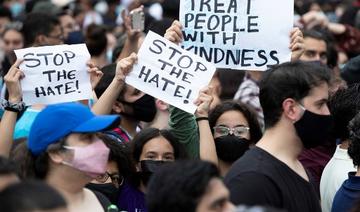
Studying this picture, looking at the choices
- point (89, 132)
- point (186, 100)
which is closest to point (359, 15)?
point (186, 100)

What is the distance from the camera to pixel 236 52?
26.1ft

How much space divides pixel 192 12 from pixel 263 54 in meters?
0.58

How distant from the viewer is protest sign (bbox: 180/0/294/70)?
7906 millimetres

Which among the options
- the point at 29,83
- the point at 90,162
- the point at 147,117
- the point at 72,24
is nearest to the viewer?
the point at 90,162

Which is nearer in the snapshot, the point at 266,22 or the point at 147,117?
the point at 266,22

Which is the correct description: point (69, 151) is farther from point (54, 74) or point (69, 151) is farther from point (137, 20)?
point (137, 20)

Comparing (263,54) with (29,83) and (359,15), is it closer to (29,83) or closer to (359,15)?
(29,83)

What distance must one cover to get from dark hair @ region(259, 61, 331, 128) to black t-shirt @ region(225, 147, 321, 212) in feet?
0.82

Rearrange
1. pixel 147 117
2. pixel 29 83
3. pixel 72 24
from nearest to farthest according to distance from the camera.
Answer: pixel 29 83
pixel 147 117
pixel 72 24

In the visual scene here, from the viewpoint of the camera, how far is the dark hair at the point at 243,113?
7.97 m

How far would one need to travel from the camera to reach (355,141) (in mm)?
6793

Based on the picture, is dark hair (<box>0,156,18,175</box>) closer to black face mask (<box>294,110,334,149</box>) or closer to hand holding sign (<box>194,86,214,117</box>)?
black face mask (<box>294,110,334,149</box>)

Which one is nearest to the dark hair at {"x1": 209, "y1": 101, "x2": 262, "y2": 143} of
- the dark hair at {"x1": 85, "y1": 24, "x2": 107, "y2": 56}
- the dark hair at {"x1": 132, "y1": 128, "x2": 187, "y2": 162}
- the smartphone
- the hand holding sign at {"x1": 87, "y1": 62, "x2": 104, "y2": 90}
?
the dark hair at {"x1": 132, "y1": 128, "x2": 187, "y2": 162}

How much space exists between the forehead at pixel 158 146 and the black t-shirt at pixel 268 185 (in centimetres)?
149
